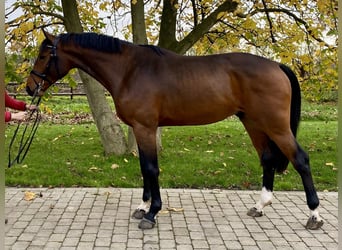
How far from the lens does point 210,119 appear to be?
445 centimetres

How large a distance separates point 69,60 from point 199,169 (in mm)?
2937

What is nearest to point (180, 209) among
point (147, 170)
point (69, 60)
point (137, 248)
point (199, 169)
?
point (147, 170)

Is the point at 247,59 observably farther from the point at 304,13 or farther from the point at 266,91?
the point at 304,13

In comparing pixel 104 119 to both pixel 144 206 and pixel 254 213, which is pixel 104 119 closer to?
pixel 144 206

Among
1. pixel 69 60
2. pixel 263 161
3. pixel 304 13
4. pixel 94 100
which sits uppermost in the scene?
pixel 304 13

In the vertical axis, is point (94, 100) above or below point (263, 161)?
above

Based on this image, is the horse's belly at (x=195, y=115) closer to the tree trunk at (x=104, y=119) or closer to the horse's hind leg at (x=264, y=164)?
the horse's hind leg at (x=264, y=164)

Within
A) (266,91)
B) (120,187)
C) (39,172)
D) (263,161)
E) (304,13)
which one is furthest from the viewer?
(304,13)

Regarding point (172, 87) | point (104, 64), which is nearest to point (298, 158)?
point (172, 87)

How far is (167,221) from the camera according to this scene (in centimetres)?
443

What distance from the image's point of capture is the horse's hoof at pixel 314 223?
13.7 feet

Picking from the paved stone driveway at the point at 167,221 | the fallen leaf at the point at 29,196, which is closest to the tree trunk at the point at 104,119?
the paved stone driveway at the point at 167,221

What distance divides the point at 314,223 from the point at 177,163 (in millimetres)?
2923

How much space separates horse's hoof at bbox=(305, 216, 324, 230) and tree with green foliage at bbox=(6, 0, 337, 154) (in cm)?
252
